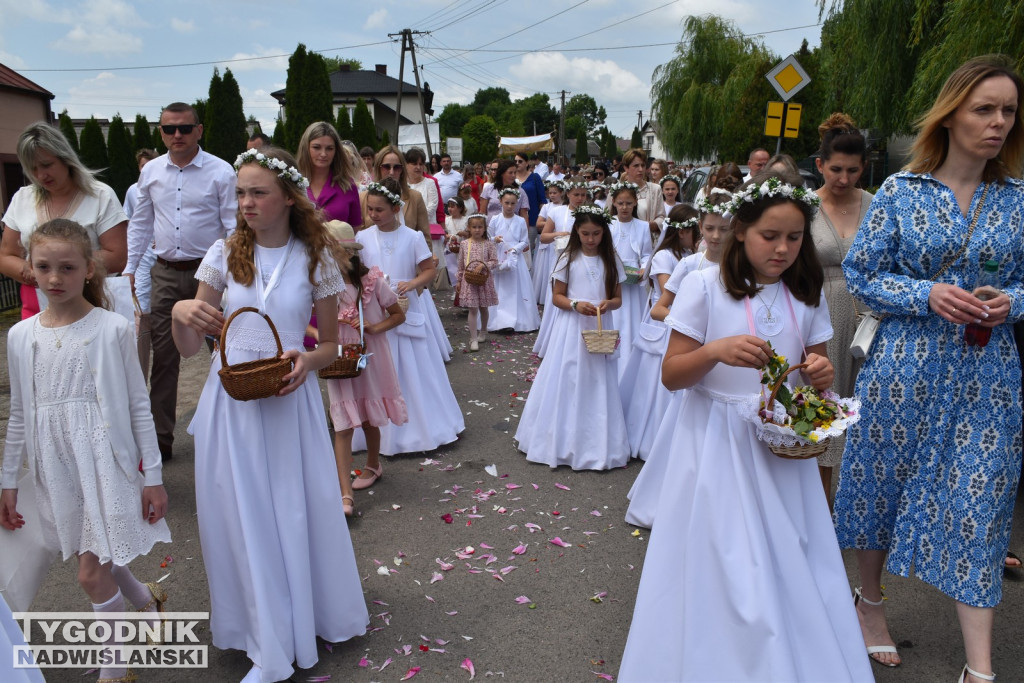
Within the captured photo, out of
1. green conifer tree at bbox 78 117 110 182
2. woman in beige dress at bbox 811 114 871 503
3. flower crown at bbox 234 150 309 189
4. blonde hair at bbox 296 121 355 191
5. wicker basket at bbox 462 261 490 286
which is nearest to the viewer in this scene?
flower crown at bbox 234 150 309 189

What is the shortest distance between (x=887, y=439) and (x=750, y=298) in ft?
3.11

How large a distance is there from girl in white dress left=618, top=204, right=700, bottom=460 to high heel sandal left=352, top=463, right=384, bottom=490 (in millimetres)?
2015

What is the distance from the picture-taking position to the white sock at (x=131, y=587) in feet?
11.9

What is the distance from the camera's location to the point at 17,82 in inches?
981

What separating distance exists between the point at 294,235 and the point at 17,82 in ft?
87.3

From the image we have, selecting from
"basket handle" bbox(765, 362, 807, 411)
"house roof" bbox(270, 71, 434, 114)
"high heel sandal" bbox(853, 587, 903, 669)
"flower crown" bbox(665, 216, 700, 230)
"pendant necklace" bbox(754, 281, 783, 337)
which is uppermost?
"house roof" bbox(270, 71, 434, 114)

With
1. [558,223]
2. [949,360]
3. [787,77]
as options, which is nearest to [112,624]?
[949,360]

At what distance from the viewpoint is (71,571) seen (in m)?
4.59

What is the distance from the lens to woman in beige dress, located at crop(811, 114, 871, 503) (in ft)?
15.1

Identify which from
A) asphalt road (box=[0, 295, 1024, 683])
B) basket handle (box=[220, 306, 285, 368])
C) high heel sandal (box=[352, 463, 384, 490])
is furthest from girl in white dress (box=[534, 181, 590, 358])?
basket handle (box=[220, 306, 285, 368])

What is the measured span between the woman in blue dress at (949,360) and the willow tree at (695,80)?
3344cm

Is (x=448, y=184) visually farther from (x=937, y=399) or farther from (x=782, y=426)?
(x=782, y=426)

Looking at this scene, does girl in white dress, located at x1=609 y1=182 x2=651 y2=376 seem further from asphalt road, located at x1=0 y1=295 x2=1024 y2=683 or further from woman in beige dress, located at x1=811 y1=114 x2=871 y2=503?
woman in beige dress, located at x1=811 y1=114 x2=871 y2=503

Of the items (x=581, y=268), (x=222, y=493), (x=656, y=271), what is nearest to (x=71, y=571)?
(x=222, y=493)
